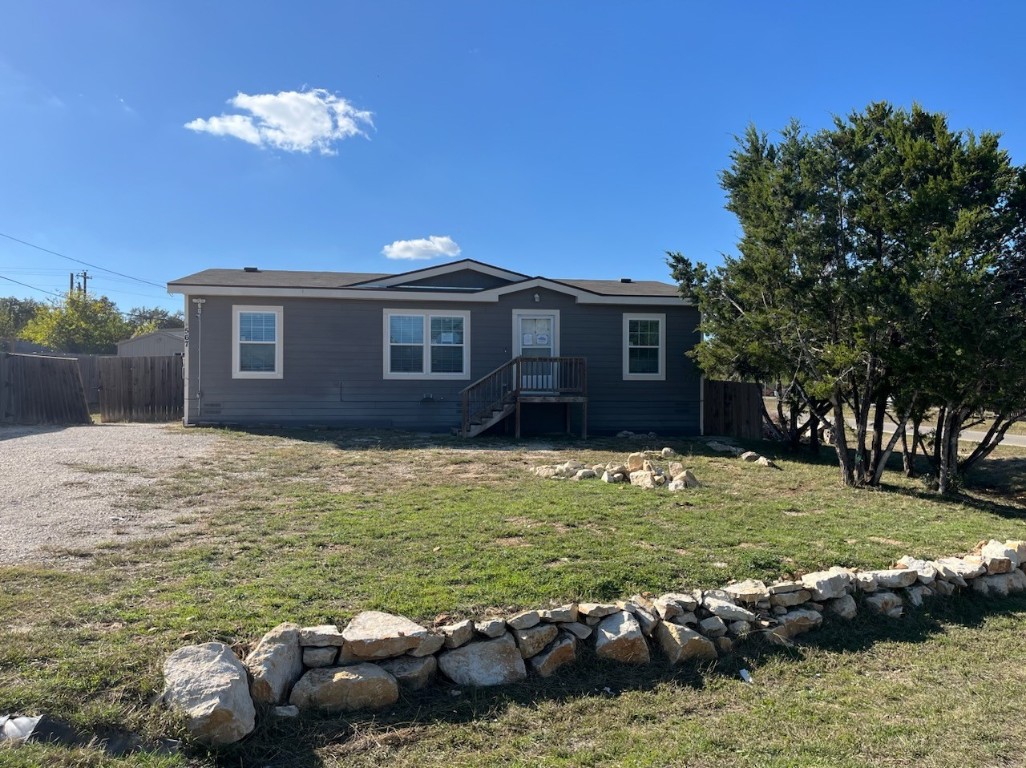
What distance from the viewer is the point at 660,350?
1409 cm

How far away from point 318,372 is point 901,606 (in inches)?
426

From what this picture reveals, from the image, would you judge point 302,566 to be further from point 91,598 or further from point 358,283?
point 358,283

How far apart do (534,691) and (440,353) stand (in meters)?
10.4

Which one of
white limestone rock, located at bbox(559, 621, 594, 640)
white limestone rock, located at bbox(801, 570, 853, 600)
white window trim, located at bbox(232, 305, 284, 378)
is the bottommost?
white limestone rock, located at bbox(559, 621, 594, 640)

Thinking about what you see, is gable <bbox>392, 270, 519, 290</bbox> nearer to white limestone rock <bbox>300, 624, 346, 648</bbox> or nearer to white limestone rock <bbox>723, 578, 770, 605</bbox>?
white limestone rock <bbox>723, 578, 770, 605</bbox>

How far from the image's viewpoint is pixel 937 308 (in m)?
7.30

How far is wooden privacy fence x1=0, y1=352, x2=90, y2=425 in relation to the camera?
43.4 feet

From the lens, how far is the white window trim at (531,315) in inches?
533

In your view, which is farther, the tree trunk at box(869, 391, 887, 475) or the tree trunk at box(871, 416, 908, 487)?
the tree trunk at box(869, 391, 887, 475)

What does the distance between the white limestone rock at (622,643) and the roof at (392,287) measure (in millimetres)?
10052

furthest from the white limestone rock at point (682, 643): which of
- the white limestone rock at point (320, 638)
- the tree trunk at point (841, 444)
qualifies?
the tree trunk at point (841, 444)

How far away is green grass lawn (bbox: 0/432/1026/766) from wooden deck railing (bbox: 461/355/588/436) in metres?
5.65

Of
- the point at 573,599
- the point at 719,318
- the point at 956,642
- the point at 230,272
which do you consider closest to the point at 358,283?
the point at 230,272

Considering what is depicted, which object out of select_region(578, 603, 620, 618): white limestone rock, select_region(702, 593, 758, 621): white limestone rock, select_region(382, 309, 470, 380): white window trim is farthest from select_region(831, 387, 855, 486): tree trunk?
select_region(382, 309, 470, 380): white window trim
